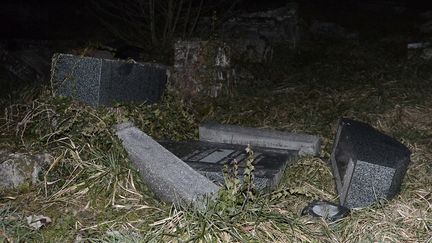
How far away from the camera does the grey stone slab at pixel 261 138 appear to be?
3.67m

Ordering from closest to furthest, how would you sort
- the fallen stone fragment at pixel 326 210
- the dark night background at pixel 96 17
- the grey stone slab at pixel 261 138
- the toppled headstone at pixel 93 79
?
the fallen stone fragment at pixel 326 210
the toppled headstone at pixel 93 79
the grey stone slab at pixel 261 138
the dark night background at pixel 96 17

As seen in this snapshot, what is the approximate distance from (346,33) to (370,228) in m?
6.12

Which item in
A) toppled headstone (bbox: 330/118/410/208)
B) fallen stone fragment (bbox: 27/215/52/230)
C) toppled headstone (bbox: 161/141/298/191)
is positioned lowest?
fallen stone fragment (bbox: 27/215/52/230)

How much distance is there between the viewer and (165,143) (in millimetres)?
3676

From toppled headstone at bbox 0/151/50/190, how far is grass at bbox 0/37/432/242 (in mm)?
68

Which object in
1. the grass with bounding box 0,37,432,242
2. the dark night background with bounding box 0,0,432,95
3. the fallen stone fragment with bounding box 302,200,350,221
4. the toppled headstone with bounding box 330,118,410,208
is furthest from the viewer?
the dark night background with bounding box 0,0,432,95

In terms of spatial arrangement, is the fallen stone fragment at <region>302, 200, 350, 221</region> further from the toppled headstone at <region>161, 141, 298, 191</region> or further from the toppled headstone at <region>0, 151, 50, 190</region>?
the toppled headstone at <region>0, 151, 50, 190</region>

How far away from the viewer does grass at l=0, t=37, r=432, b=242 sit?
2.27m

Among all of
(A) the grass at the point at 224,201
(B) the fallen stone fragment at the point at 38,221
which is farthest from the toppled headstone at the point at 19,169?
(B) the fallen stone fragment at the point at 38,221

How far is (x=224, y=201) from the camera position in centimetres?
229

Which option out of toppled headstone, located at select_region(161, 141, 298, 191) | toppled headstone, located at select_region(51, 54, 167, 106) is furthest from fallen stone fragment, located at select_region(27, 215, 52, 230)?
toppled headstone, located at select_region(51, 54, 167, 106)

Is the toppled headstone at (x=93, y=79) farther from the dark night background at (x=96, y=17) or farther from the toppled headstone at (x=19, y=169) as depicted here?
the dark night background at (x=96, y=17)

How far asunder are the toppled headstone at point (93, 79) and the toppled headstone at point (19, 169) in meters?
0.73

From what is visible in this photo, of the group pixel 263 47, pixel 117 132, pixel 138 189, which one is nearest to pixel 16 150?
pixel 117 132
